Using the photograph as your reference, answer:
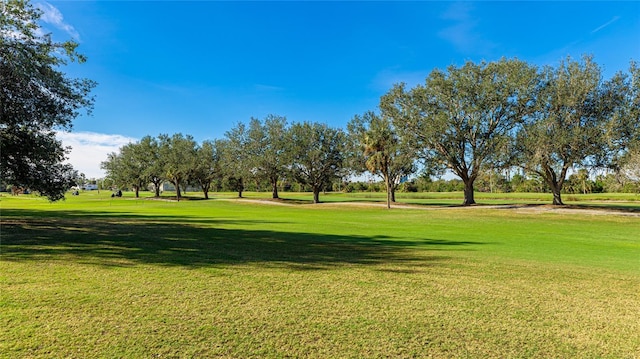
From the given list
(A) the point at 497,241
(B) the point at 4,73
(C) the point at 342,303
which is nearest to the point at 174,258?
(C) the point at 342,303

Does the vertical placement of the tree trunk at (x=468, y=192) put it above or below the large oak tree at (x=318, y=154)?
below

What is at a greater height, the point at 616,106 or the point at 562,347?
the point at 616,106

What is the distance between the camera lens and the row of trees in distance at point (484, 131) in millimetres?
31516

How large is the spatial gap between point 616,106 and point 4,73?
143ft

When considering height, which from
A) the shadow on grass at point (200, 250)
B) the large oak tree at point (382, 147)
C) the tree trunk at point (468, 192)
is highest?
the large oak tree at point (382, 147)

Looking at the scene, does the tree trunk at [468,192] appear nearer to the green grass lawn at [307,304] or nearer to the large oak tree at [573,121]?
the large oak tree at [573,121]

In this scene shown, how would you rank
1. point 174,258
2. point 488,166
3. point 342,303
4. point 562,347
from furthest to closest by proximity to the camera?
1. point 488,166
2. point 174,258
3. point 342,303
4. point 562,347

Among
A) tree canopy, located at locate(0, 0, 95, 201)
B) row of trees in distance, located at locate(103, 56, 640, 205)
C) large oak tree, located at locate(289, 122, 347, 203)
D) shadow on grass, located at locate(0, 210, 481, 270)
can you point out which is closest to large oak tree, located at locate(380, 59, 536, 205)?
row of trees in distance, located at locate(103, 56, 640, 205)

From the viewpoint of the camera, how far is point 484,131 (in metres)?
38.4

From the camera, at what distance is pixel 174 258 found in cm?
911

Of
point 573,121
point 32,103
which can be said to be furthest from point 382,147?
point 32,103

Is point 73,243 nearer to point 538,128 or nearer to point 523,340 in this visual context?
point 523,340

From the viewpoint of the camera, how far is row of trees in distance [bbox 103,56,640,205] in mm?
31516

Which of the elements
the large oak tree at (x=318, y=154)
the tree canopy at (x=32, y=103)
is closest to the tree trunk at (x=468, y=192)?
the large oak tree at (x=318, y=154)
